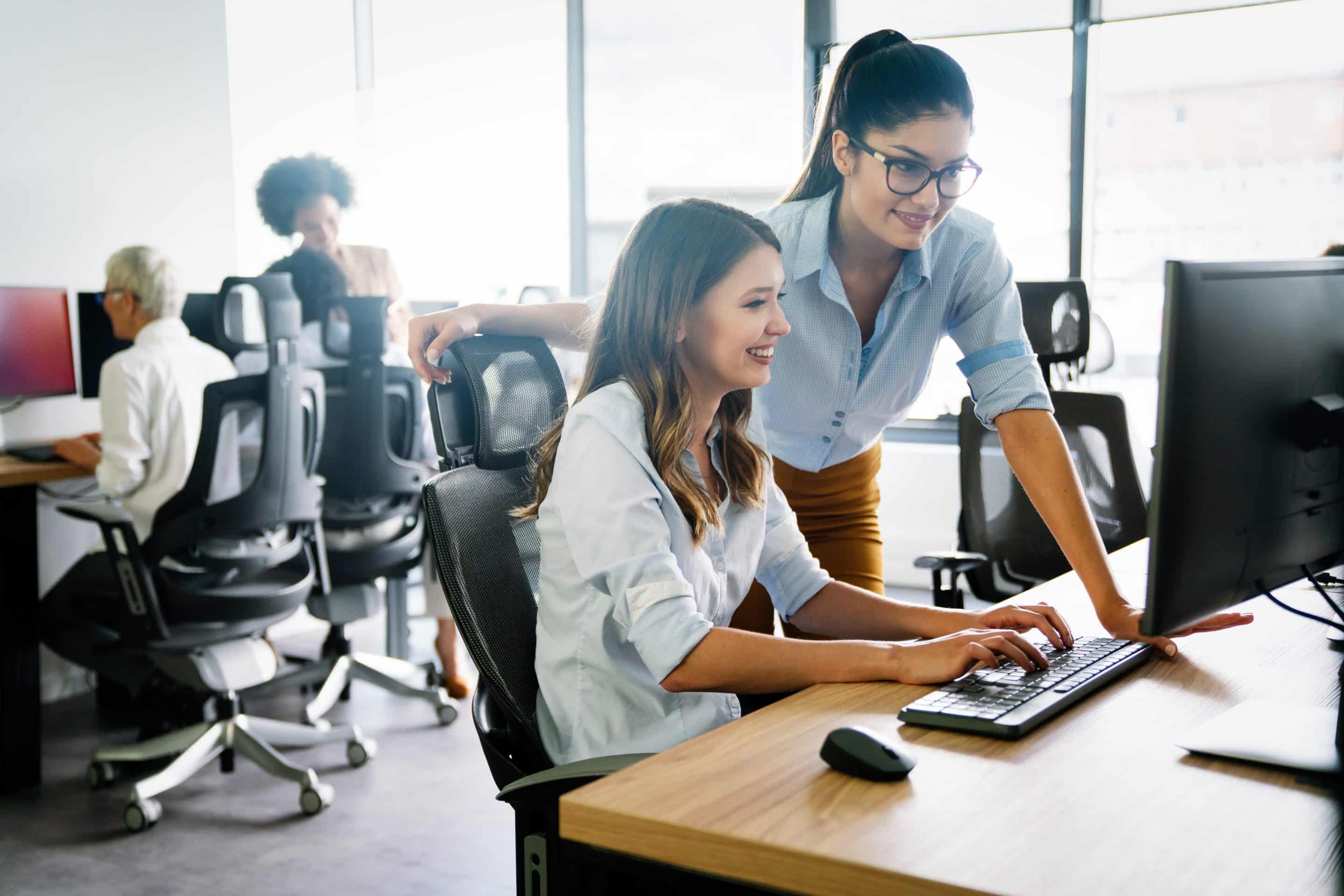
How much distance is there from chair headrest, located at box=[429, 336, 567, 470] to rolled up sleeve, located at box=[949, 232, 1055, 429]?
61 cm

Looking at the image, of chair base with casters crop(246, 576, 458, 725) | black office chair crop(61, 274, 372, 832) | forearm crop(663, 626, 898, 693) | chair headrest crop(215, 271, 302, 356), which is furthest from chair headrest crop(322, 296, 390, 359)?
forearm crop(663, 626, 898, 693)

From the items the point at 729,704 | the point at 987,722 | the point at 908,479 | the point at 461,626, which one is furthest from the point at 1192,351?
the point at 908,479

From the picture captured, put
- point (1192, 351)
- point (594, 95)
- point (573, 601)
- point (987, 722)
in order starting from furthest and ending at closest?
1. point (594, 95)
2. point (573, 601)
3. point (987, 722)
4. point (1192, 351)

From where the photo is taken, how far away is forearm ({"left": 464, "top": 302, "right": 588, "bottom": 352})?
58.0 inches

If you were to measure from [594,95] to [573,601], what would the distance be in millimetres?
4669

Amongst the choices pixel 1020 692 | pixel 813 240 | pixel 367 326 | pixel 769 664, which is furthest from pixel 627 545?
pixel 367 326

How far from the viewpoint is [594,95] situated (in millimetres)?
5602

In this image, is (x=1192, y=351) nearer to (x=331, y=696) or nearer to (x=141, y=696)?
(x=331, y=696)

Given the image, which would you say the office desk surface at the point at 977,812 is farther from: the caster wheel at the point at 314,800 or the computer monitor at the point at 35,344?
the computer monitor at the point at 35,344

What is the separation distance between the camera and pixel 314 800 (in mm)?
2701

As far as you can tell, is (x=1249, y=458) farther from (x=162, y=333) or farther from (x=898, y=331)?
(x=162, y=333)

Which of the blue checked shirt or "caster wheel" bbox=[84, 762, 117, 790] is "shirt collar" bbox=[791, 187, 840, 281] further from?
"caster wheel" bbox=[84, 762, 117, 790]

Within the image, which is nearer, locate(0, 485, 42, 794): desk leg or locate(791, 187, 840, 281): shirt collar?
locate(791, 187, 840, 281): shirt collar

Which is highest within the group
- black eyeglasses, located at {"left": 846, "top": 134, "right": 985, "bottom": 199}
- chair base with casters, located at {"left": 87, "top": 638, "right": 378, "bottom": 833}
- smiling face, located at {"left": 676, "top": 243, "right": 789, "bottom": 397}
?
black eyeglasses, located at {"left": 846, "top": 134, "right": 985, "bottom": 199}
